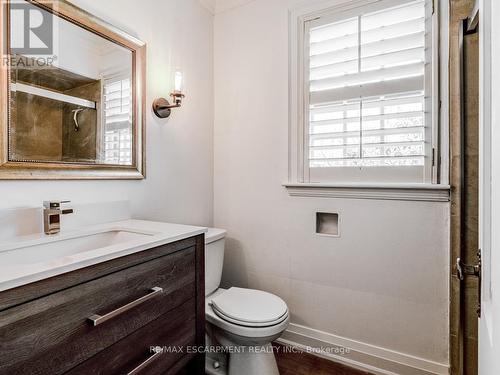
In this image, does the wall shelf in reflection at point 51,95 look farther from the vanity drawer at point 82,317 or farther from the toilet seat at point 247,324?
the toilet seat at point 247,324

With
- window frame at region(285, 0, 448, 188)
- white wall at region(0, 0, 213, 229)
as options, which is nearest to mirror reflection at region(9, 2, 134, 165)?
white wall at region(0, 0, 213, 229)

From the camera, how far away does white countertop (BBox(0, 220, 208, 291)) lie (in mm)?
682

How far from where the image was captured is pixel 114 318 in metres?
0.88

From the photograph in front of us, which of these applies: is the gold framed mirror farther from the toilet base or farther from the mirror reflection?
the toilet base

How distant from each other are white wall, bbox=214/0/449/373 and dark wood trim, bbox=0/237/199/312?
1013 millimetres

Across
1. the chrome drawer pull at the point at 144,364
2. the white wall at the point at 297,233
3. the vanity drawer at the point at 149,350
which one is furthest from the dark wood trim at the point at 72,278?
the white wall at the point at 297,233

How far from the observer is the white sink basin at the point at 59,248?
989mm

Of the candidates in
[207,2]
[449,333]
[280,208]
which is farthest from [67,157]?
[449,333]

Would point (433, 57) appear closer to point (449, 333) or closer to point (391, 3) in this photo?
point (391, 3)

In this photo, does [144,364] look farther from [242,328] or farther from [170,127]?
[170,127]

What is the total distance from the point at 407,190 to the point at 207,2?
1827 mm

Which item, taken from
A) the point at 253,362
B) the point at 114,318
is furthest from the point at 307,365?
the point at 114,318

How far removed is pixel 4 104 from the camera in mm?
1052

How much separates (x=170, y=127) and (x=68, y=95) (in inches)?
23.8
